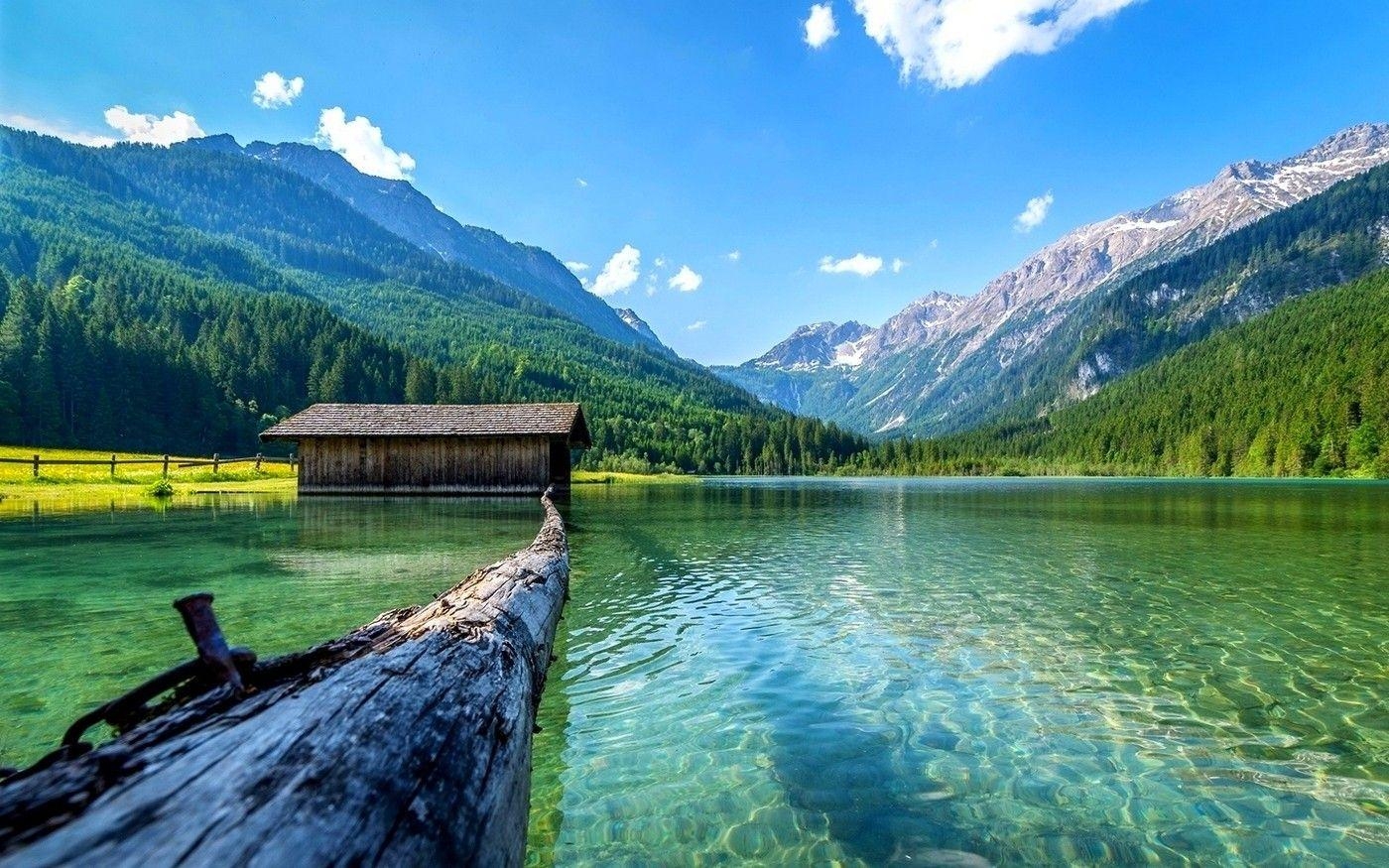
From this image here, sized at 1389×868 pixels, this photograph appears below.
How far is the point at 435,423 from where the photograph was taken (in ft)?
145

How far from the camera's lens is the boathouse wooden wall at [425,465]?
4316 centimetres

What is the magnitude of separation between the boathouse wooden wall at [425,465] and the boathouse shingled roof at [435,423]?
71 cm

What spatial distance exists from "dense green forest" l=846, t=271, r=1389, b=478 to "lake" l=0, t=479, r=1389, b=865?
123910mm

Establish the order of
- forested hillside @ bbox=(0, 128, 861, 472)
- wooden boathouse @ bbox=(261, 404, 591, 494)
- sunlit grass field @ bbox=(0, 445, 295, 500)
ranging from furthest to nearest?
forested hillside @ bbox=(0, 128, 861, 472) < wooden boathouse @ bbox=(261, 404, 591, 494) < sunlit grass field @ bbox=(0, 445, 295, 500)

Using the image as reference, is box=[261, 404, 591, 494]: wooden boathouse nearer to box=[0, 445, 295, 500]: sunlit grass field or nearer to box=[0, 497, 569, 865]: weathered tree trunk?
box=[0, 445, 295, 500]: sunlit grass field

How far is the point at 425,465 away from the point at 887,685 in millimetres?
41056

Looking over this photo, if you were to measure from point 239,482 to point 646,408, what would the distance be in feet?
494

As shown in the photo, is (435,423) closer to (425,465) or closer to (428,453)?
(428,453)

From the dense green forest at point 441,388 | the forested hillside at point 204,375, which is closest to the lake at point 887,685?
the forested hillside at point 204,375

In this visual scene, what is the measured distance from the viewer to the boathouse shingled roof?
42656mm

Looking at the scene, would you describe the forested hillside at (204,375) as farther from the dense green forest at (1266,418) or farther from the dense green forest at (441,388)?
the dense green forest at (1266,418)

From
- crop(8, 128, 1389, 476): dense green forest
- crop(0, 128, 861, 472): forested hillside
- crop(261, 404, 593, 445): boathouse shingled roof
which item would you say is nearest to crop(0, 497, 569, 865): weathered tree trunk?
crop(261, 404, 593, 445): boathouse shingled roof

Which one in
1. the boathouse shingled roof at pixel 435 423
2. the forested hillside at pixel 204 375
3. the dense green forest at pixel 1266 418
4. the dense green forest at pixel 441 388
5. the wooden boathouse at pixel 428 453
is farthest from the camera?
the dense green forest at pixel 1266 418

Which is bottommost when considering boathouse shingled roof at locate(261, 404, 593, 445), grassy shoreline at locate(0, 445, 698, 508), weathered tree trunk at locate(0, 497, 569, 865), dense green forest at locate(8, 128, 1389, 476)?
grassy shoreline at locate(0, 445, 698, 508)
